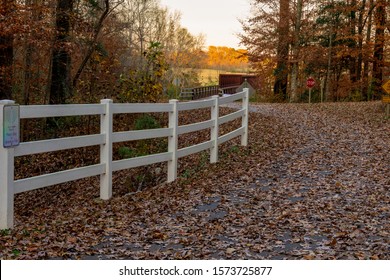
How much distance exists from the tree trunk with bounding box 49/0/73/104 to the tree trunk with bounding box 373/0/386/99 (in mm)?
21862

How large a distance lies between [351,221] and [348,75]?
36.0 metres

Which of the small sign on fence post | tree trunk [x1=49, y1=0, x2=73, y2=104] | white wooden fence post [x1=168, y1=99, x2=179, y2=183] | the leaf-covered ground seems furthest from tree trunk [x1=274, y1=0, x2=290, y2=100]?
the small sign on fence post

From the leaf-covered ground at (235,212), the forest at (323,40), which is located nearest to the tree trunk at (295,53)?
the forest at (323,40)

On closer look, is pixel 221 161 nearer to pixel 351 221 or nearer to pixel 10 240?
pixel 351 221

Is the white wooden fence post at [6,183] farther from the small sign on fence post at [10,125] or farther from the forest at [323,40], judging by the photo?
the forest at [323,40]

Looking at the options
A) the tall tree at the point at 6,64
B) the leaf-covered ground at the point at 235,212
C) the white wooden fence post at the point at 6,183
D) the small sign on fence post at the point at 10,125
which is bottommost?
the leaf-covered ground at the point at 235,212

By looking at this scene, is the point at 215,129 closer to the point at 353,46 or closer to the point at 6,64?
the point at 6,64

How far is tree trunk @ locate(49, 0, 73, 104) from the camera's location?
18922 mm

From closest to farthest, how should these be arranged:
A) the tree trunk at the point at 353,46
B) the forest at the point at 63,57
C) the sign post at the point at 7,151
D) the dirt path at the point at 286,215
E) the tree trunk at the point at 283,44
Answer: the dirt path at the point at 286,215 → the sign post at the point at 7,151 → the forest at the point at 63,57 → the tree trunk at the point at 353,46 → the tree trunk at the point at 283,44

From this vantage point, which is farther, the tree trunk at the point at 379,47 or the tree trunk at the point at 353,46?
the tree trunk at the point at 353,46

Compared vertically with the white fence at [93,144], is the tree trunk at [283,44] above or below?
above

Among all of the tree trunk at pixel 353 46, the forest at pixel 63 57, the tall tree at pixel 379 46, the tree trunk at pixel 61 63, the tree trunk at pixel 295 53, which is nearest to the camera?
the forest at pixel 63 57

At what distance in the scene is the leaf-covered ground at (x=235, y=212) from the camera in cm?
705

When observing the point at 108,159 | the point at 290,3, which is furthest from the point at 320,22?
the point at 108,159
